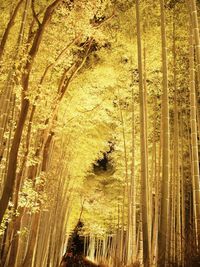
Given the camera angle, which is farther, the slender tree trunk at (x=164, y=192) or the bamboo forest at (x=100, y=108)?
the bamboo forest at (x=100, y=108)

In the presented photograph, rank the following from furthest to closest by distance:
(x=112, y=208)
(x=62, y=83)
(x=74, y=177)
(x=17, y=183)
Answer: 1. (x=112, y=208)
2. (x=74, y=177)
3. (x=62, y=83)
4. (x=17, y=183)

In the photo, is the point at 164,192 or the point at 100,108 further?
the point at 100,108

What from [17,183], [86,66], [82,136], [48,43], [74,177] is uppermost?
[86,66]

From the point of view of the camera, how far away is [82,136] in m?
10.1

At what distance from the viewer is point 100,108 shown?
9.05 metres

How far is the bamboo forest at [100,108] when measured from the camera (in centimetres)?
413

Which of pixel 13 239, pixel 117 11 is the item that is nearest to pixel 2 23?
pixel 117 11

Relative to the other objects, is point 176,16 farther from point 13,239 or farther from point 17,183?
point 13,239

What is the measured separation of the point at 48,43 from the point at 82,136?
415cm

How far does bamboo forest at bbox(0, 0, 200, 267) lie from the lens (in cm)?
413

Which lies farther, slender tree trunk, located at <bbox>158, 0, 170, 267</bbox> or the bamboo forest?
the bamboo forest

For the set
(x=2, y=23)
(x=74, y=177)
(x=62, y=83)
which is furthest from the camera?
(x=74, y=177)

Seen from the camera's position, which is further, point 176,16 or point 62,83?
point 62,83

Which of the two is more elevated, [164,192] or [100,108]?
[100,108]
